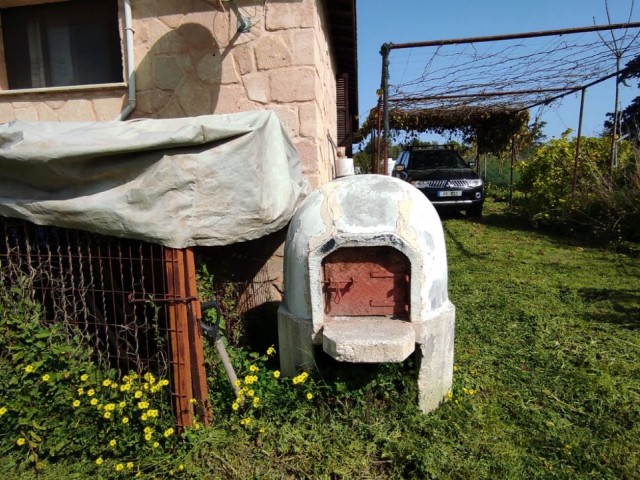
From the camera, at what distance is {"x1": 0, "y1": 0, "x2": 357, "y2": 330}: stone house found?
369cm

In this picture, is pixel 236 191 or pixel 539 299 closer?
→ pixel 236 191

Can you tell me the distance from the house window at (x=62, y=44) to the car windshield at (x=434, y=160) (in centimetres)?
841

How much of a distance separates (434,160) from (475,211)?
1858 millimetres

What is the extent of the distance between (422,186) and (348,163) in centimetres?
650

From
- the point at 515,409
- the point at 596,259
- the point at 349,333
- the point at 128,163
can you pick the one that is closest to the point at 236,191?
the point at 128,163

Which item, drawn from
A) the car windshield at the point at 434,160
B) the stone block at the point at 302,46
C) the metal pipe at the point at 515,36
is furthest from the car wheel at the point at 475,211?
the stone block at the point at 302,46

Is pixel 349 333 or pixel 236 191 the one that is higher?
pixel 236 191

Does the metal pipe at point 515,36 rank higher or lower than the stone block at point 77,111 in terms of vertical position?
higher

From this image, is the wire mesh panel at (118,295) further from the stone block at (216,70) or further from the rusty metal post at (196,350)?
the stone block at (216,70)

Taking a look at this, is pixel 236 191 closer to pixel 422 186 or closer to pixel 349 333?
pixel 349 333

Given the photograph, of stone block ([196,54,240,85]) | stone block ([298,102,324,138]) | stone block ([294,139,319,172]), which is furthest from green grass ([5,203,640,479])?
stone block ([196,54,240,85])

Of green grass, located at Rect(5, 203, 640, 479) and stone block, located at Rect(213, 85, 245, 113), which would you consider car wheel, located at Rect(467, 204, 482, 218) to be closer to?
green grass, located at Rect(5, 203, 640, 479)

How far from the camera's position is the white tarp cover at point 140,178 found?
7.96ft

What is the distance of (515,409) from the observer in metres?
2.85
